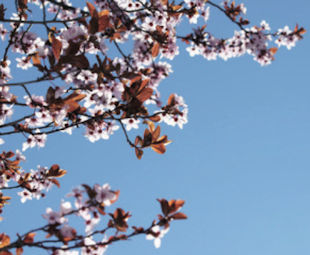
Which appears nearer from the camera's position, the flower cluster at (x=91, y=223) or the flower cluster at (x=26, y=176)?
the flower cluster at (x=91, y=223)

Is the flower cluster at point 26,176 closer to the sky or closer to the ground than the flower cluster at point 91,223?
closer to the sky

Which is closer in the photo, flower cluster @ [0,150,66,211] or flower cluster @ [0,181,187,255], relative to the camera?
flower cluster @ [0,181,187,255]

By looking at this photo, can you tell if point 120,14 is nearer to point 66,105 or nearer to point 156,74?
point 156,74

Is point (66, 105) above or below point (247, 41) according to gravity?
below

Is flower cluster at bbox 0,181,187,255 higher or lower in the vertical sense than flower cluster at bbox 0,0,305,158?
lower

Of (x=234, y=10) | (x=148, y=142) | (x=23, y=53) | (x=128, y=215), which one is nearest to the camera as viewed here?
(x=128, y=215)

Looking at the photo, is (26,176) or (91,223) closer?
(91,223)

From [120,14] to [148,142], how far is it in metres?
1.46

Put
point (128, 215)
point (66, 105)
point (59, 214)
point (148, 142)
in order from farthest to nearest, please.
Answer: point (148, 142)
point (66, 105)
point (128, 215)
point (59, 214)

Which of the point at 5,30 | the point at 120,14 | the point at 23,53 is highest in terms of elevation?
the point at 5,30

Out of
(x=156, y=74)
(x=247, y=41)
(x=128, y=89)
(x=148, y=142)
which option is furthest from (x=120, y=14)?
(x=247, y=41)

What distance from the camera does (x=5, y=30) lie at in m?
5.26

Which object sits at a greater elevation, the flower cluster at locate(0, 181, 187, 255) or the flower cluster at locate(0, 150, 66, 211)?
the flower cluster at locate(0, 150, 66, 211)

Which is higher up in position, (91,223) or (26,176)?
(26,176)
